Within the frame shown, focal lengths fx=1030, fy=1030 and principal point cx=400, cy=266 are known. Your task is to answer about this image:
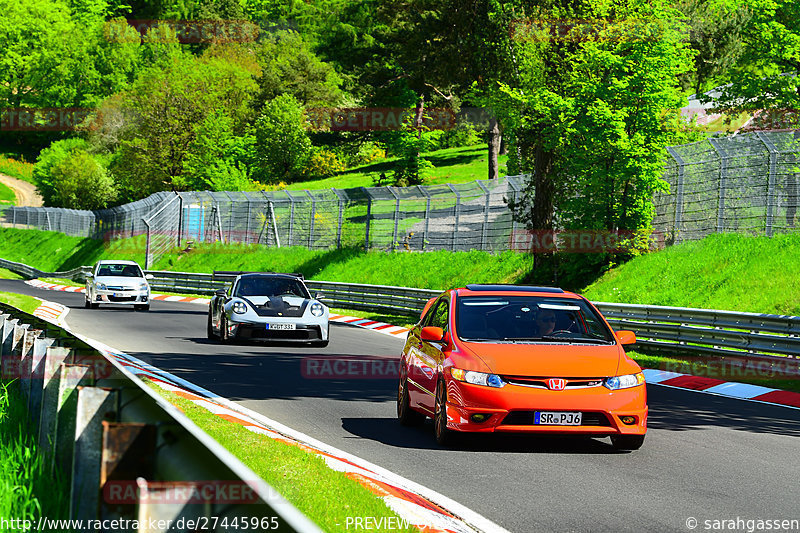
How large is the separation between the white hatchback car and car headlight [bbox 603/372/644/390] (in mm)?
26113

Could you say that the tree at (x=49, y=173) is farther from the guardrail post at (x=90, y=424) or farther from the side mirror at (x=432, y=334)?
the guardrail post at (x=90, y=424)

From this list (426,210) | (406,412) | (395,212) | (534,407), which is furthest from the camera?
(395,212)

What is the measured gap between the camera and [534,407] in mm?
8828

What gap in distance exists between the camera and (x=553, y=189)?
30516mm

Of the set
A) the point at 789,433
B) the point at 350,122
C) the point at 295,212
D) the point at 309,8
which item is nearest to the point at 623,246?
the point at 789,433

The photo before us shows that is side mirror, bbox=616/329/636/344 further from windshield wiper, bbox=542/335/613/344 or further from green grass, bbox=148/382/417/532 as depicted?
green grass, bbox=148/382/417/532

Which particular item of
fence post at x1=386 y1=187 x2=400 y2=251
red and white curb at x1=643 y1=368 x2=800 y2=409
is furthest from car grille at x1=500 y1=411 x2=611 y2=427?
fence post at x1=386 y1=187 x2=400 y2=251

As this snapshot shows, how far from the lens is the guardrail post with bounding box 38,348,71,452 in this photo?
575 cm

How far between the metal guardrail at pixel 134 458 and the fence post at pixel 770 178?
2104 cm

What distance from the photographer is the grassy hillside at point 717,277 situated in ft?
73.4

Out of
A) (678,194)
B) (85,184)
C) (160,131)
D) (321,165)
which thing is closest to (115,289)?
(678,194)

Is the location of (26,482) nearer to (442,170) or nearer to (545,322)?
(545,322)

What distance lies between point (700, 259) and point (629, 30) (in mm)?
6199

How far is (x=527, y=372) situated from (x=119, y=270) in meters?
27.6
